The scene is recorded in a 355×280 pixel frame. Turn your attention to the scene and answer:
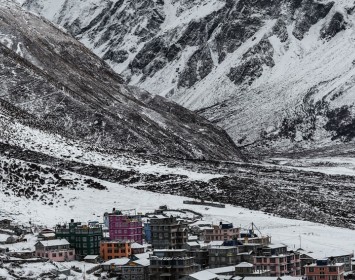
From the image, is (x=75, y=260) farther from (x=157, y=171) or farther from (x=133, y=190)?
(x=157, y=171)

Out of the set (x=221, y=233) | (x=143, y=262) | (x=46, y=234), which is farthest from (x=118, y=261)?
(x=221, y=233)

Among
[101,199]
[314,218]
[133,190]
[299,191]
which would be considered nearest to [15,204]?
[101,199]

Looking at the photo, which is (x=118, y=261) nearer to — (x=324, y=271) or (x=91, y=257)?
(x=91, y=257)

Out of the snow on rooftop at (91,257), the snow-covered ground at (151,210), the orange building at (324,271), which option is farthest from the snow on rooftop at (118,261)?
the snow-covered ground at (151,210)

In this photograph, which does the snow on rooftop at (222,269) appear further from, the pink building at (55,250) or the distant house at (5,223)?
the distant house at (5,223)

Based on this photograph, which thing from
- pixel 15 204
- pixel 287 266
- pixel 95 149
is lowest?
pixel 287 266

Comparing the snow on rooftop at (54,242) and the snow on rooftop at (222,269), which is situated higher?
the snow on rooftop at (54,242)
